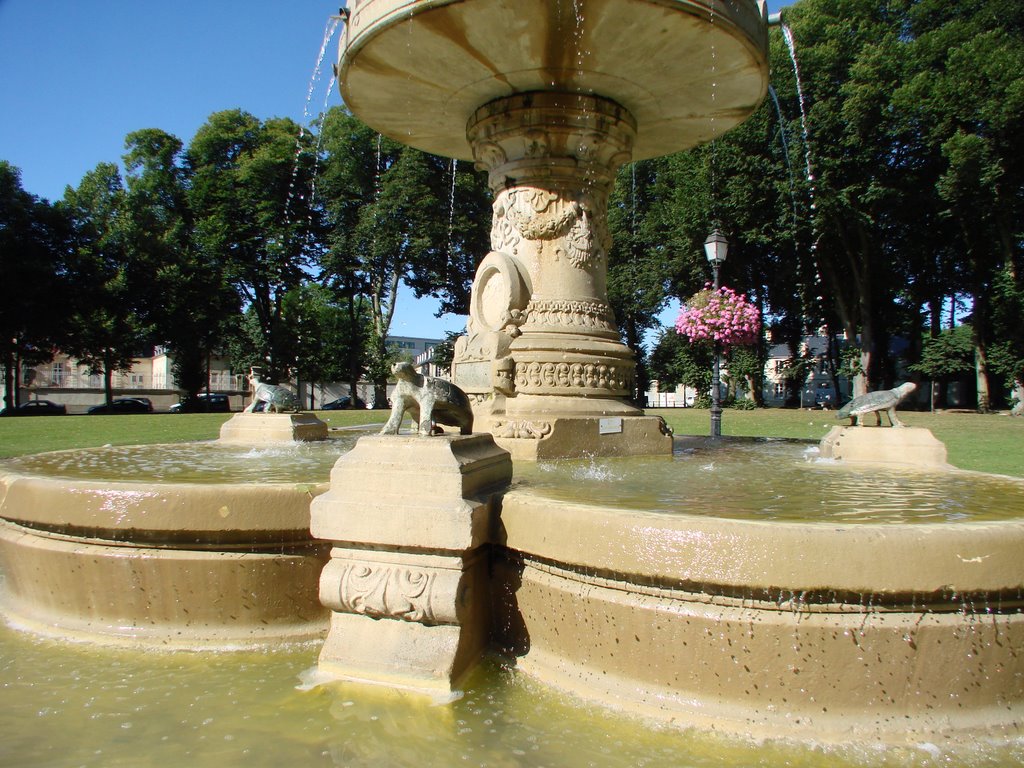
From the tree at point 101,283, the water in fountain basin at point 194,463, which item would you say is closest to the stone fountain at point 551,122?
the water in fountain basin at point 194,463

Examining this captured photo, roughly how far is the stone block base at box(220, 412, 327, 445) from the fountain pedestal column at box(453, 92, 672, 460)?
2.02m

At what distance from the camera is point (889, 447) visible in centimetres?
623

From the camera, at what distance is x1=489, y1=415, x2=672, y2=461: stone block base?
20.1 feet

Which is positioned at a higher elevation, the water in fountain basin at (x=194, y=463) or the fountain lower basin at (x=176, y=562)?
the water in fountain basin at (x=194, y=463)

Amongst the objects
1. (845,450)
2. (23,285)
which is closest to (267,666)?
(845,450)

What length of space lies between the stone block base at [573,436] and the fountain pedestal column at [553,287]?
1 centimetres

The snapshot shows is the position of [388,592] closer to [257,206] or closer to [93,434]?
[93,434]

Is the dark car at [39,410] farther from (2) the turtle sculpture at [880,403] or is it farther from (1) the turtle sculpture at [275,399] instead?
(2) the turtle sculpture at [880,403]

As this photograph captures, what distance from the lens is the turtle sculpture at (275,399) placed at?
27.3 feet

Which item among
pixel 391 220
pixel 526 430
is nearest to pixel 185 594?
pixel 526 430

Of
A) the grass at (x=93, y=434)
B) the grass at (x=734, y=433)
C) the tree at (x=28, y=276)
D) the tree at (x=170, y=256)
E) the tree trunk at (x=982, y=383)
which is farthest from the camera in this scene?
the tree at (x=170, y=256)

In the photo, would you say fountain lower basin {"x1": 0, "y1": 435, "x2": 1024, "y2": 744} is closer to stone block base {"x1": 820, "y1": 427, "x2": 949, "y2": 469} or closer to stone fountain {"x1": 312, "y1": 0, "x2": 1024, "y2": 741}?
stone fountain {"x1": 312, "y1": 0, "x2": 1024, "y2": 741}

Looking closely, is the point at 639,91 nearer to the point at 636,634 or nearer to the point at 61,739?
the point at 636,634

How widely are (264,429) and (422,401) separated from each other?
434 cm
